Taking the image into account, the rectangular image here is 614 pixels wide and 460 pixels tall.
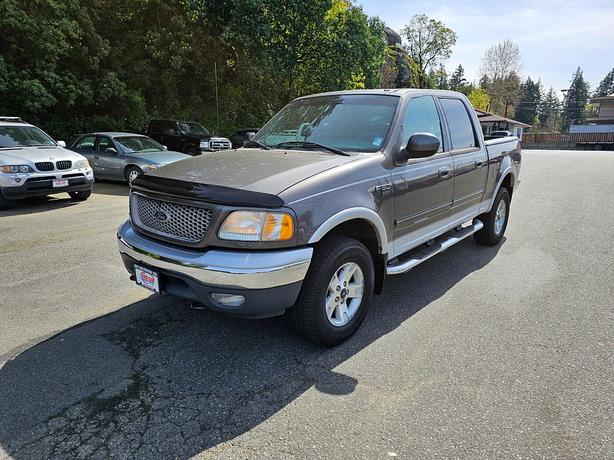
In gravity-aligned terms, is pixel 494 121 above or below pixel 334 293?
above

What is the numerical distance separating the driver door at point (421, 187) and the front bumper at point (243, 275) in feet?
4.04

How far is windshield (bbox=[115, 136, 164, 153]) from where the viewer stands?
1149 centimetres

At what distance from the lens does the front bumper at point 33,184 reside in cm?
786

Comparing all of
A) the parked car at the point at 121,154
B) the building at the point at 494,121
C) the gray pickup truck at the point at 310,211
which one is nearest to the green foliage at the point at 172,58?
the parked car at the point at 121,154

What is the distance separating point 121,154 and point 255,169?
30.7 feet

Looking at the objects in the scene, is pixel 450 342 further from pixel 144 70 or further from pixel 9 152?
pixel 144 70

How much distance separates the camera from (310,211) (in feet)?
9.54

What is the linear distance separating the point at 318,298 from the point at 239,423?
95 centimetres

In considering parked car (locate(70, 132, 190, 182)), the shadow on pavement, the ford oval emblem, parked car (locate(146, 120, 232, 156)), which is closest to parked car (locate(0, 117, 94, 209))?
parked car (locate(70, 132, 190, 182))

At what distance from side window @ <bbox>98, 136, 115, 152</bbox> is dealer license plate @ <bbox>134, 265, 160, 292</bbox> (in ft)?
31.1

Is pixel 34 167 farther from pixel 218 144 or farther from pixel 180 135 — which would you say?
pixel 180 135

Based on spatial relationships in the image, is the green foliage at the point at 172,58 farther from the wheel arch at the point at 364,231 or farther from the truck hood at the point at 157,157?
the wheel arch at the point at 364,231

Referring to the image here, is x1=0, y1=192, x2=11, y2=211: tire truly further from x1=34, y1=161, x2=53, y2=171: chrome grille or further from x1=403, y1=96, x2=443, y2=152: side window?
x1=403, y1=96, x2=443, y2=152: side window

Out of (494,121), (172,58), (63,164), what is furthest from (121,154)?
(494,121)
